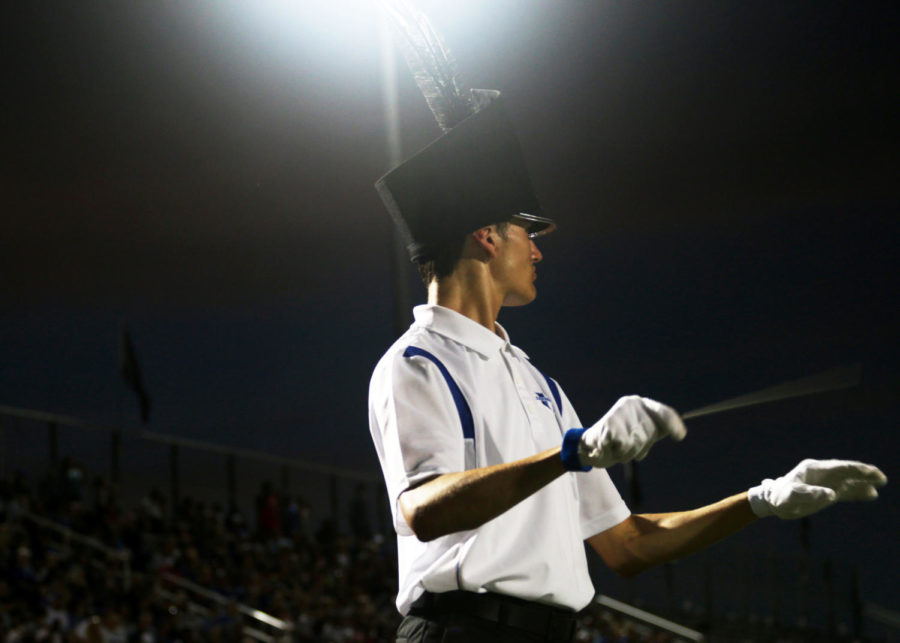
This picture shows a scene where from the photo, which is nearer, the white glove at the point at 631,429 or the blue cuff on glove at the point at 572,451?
the white glove at the point at 631,429

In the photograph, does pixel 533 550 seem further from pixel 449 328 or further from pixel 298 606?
pixel 298 606

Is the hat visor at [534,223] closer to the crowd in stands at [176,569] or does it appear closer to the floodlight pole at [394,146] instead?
the floodlight pole at [394,146]

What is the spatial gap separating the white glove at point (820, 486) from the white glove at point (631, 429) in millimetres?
811

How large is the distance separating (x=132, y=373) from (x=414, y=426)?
1656 cm

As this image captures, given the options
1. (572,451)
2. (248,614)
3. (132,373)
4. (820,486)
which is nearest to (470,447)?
(572,451)

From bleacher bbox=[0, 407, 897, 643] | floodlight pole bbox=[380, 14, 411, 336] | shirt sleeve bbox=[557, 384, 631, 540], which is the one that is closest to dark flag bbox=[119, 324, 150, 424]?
bleacher bbox=[0, 407, 897, 643]

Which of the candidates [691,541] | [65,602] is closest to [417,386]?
[691,541]

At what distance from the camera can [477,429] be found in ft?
10.3

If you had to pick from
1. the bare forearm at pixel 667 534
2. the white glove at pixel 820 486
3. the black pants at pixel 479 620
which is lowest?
the black pants at pixel 479 620

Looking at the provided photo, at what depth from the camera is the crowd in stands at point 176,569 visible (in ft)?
41.1

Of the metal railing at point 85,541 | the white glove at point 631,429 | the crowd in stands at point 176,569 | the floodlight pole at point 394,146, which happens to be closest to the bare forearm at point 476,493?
the white glove at point 631,429

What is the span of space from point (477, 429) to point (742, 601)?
22631 millimetres

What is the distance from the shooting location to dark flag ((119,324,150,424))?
1869cm

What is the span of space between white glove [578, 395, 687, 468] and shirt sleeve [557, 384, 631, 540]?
1.03 meters
